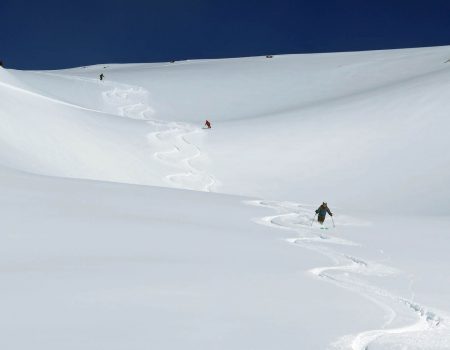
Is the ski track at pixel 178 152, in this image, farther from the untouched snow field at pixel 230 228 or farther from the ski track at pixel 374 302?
the ski track at pixel 374 302

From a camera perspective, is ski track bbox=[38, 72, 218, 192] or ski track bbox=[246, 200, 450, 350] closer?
ski track bbox=[246, 200, 450, 350]

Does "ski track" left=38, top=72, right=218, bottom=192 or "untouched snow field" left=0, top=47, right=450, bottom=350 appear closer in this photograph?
"untouched snow field" left=0, top=47, right=450, bottom=350

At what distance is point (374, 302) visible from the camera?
20.8 ft

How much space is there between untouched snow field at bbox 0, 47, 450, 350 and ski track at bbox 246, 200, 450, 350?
0.10 feet

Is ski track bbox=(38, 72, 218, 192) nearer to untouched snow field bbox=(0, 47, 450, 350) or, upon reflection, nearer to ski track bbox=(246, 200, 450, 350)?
untouched snow field bbox=(0, 47, 450, 350)

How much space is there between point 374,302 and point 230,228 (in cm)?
440

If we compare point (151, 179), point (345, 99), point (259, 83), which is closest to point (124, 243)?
point (151, 179)

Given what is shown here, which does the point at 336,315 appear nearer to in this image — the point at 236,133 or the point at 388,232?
the point at 388,232

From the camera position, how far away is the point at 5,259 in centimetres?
616

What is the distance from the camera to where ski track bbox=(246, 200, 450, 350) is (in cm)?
502

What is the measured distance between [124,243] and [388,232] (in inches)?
264

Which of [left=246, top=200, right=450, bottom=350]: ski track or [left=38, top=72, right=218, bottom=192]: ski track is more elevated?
[left=38, top=72, right=218, bottom=192]: ski track

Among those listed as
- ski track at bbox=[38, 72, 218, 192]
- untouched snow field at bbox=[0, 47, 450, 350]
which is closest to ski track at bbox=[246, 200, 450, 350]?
untouched snow field at bbox=[0, 47, 450, 350]

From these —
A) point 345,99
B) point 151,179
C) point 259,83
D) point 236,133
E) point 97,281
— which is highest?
point 259,83
